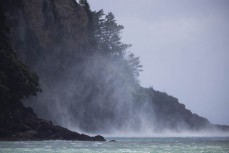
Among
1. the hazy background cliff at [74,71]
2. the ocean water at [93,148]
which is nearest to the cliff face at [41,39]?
the hazy background cliff at [74,71]

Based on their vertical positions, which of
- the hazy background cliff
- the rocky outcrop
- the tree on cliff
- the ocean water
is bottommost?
the ocean water

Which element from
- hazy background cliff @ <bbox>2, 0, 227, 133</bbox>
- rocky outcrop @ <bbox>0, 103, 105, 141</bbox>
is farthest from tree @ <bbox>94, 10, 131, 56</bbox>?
rocky outcrop @ <bbox>0, 103, 105, 141</bbox>

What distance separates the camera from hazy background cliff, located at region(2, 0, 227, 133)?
85.5m

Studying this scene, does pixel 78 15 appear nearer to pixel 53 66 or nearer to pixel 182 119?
pixel 53 66

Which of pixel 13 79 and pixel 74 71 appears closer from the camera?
pixel 13 79

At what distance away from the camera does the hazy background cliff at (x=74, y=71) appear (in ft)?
281

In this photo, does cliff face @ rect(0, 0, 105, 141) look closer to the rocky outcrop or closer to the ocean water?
the rocky outcrop

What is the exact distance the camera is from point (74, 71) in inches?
3797

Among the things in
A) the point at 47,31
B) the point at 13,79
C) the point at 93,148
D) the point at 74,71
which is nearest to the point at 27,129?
the point at 13,79

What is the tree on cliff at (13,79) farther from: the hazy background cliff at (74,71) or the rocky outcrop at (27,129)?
the hazy background cliff at (74,71)

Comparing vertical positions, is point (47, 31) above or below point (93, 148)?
above

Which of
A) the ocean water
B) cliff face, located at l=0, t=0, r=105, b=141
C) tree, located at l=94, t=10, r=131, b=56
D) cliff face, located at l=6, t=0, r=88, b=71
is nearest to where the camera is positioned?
the ocean water

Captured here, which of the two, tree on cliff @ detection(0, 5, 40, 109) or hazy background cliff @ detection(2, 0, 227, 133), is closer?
tree on cliff @ detection(0, 5, 40, 109)

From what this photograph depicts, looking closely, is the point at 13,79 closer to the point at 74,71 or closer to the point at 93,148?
the point at 93,148
